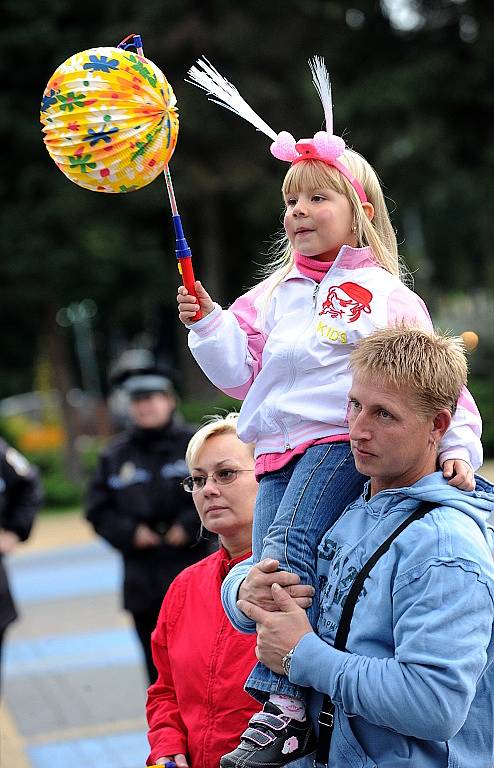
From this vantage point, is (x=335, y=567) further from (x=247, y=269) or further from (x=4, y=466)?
(x=247, y=269)

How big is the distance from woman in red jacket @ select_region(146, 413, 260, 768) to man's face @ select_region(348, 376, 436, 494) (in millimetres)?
1153

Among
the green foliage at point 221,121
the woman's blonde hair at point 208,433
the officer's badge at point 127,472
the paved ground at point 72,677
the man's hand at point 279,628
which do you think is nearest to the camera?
the man's hand at point 279,628

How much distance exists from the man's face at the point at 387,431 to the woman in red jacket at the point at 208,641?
3.78 feet

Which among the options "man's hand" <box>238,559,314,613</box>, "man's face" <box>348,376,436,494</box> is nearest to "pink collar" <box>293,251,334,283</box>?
"man's face" <box>348,376,436,494</box>

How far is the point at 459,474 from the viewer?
2434mm

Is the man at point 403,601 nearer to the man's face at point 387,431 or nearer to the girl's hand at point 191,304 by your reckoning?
the man's face at point 387,431

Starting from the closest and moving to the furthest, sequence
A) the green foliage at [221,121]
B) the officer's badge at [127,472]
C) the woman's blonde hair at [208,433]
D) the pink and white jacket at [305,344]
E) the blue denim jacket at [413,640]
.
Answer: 1. the blue denim jacket at [413,640]
2. the pink and white jacket at [305,344]
3. the woman's blonde hair at [208,433]
4. the officer's badge at [127,472]
5. the green foliage at [221,121]

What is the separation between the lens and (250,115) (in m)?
3.03

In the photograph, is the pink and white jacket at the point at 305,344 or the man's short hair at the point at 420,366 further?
the pink and white jacket at the point at 305,344

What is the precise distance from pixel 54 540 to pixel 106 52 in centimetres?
1410

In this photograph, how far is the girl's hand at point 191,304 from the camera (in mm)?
2943

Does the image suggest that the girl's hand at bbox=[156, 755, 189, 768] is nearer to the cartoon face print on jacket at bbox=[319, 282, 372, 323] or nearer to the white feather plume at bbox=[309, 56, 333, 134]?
the cartoon face print on jacket at bbox=[319, 282, 372, 323]

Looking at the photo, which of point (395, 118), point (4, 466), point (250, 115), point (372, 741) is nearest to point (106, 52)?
point (250, 115)

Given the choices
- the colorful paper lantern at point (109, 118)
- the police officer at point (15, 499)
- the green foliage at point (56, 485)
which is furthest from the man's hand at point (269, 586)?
the green foliage at point (56, 485)
